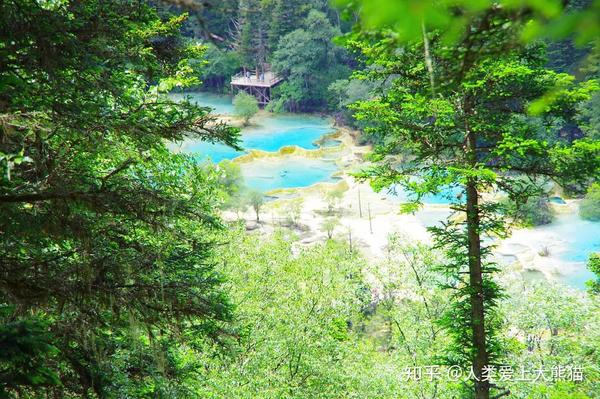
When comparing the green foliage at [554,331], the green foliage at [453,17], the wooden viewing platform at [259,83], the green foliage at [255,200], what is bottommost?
the green foliage at [255,200]

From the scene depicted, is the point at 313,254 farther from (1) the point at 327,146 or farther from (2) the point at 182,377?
(1) the point at 327,146

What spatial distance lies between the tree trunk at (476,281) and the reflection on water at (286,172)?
88.4 feet

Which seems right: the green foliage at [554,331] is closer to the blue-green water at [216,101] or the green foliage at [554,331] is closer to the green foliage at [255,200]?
the green foliage at [255,200]

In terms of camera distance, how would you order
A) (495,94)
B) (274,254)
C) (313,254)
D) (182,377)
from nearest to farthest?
(182,377), (495,94), (274,254), (313,254)

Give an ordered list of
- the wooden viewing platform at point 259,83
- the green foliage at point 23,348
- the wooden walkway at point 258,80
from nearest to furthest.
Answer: the green foliage at point 23,348 < the wooden walkway at point 258,80 < the wooden viewing platform at point 259,83

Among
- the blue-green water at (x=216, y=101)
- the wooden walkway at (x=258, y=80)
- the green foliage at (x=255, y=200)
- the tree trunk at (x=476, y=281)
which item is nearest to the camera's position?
the tree trunk at (x=476, y=281)

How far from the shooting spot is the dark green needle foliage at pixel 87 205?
3469mm

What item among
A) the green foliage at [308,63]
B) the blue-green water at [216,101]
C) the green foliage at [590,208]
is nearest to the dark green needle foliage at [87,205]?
the green foliage at [590,208]

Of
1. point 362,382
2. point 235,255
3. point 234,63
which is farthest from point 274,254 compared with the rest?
point 234,63

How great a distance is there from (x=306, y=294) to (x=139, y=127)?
29.0 ft

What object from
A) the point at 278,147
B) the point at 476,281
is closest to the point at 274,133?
the point at 278,147

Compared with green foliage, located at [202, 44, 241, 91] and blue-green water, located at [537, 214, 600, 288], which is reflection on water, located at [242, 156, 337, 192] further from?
green foliage, located at [202, 44, 241, 91]

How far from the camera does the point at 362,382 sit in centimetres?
1091

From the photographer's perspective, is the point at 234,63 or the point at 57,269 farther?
the point at 234,63
